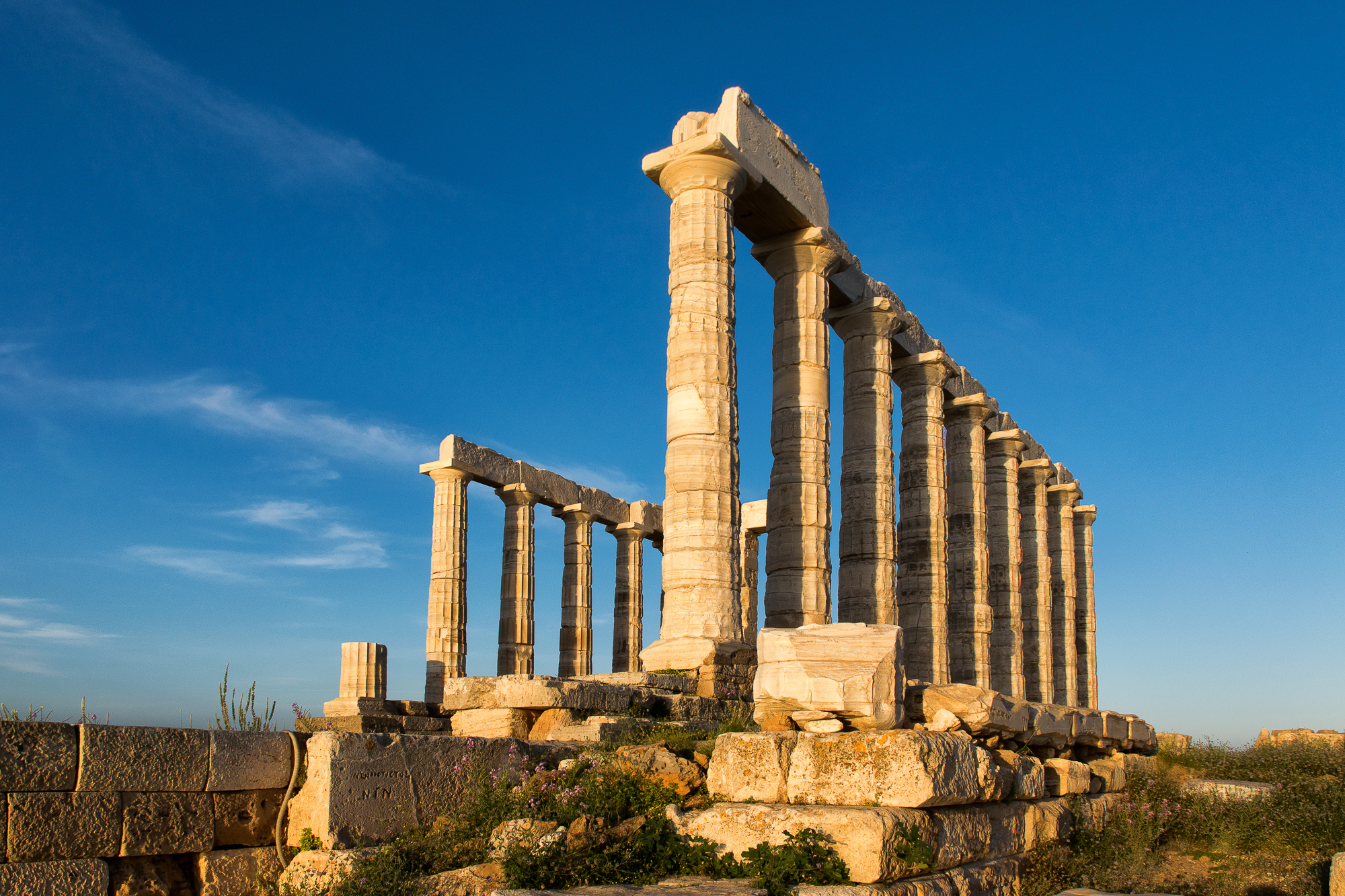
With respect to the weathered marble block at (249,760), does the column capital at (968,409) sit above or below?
above

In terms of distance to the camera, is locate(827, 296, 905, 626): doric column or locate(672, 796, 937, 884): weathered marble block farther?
locate(827, 296, 905, 626): doric column

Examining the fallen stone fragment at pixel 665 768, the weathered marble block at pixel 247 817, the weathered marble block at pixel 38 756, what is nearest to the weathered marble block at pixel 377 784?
the weathered marble block at pixel 247 817

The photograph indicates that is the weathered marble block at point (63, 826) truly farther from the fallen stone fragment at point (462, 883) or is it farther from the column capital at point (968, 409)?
the column capital at point (968, 409)

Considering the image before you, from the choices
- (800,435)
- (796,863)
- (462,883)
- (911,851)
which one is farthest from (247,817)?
(800,435)

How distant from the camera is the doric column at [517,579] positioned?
95.7ft

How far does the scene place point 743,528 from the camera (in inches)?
1446

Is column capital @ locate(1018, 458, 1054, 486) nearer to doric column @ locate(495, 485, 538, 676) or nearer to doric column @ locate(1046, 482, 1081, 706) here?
doric column @ locate(1046, 482, 1081, 706)

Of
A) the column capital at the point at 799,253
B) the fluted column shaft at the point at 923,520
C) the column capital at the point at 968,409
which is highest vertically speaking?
the column capital at the point at 799,253

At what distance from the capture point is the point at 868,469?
A: 23.2 m

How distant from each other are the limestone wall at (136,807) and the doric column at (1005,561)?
24102 mm

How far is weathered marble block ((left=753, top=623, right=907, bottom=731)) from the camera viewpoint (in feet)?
28.1

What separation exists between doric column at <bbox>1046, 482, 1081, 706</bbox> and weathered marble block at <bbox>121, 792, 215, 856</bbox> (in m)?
30.3

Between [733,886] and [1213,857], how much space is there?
21.5 ft

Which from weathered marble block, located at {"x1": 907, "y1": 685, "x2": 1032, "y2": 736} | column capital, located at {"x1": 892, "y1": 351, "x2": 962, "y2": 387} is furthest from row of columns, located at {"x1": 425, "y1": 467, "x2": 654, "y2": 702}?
weathered marble block, located at {"x1": 907, "y1": 685, "x2": 1032, "y2": 736}
